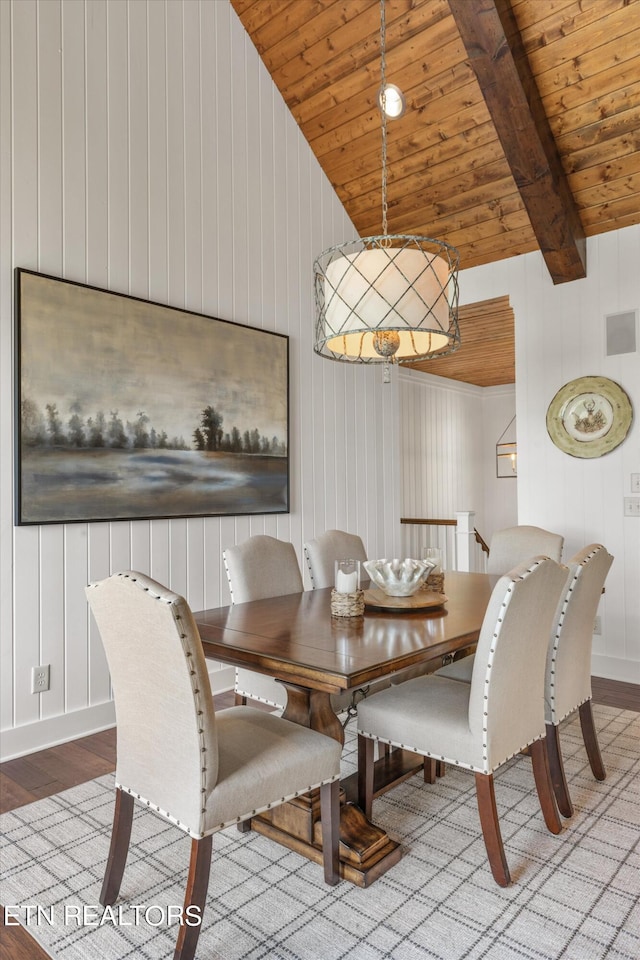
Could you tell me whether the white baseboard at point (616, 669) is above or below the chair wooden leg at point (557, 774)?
below

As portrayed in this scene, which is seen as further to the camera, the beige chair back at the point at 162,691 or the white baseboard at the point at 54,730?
the white baseboard at the point at 54,730

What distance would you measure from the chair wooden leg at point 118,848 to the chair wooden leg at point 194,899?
0.34 meters

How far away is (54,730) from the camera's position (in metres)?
3.05

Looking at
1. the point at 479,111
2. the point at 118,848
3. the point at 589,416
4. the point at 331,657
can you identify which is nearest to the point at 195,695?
the point at 331,657

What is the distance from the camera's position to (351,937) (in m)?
1.67

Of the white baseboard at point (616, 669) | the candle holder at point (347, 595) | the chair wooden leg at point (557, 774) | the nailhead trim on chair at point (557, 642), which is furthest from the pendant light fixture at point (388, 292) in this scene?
the white baseboard at point (616, 669)

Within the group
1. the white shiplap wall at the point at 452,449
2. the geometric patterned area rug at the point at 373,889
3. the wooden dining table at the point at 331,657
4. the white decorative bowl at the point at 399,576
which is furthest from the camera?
the white shiplap wall at the point at 452,449

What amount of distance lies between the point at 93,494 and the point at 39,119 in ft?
5.95

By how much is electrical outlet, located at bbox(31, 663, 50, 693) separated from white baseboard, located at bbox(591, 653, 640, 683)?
337cm

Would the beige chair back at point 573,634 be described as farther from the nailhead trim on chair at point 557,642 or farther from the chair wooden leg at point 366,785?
the chair wooden leg at point 366,785

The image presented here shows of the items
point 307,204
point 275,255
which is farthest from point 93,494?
point 307,204

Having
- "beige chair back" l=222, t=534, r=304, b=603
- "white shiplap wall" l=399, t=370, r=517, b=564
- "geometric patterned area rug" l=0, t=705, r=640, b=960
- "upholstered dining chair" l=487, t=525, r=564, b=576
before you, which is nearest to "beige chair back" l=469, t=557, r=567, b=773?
"geometric patterned area rug" l=0, t=705, r=640, b=960

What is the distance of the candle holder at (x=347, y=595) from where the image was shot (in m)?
2.32

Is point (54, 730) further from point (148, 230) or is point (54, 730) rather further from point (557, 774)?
point (148, 230)
